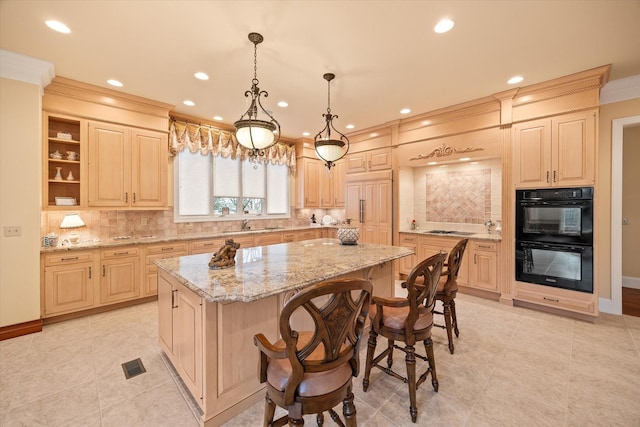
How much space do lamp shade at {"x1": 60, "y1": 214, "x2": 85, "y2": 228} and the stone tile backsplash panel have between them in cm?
549

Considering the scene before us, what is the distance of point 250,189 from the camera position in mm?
5645

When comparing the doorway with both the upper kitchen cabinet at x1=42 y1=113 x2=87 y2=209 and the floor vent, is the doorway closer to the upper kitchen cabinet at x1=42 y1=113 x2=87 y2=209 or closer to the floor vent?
the floor vent

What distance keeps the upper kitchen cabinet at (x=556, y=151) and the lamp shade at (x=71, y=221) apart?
19.2 ft

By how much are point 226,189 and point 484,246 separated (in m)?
4.53

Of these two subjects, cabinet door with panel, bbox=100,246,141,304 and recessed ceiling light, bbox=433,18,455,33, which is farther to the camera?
cabinet door with panel, bbox=100,246,141,304

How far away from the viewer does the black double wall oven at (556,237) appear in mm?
3227

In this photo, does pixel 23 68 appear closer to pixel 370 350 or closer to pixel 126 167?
pixel 126 167

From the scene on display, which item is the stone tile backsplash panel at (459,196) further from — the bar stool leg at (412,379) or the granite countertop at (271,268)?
the bar stool leg at (412,379)

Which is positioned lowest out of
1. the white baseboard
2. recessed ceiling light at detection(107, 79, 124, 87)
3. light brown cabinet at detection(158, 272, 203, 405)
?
the white baseboard

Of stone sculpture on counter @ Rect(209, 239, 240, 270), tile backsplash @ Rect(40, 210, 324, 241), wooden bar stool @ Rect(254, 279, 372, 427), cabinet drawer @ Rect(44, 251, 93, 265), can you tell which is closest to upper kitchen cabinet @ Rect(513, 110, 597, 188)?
wooden bar stool @ Rect(254, 279, 372, 427)

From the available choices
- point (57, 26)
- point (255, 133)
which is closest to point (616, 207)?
point (255, 133)

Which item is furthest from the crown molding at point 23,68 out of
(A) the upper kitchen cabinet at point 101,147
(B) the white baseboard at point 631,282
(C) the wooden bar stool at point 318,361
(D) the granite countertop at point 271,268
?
(B) the white baseboard at point 631,282

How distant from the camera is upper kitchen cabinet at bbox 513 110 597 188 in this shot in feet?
10.6

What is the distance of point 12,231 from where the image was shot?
2.88m
